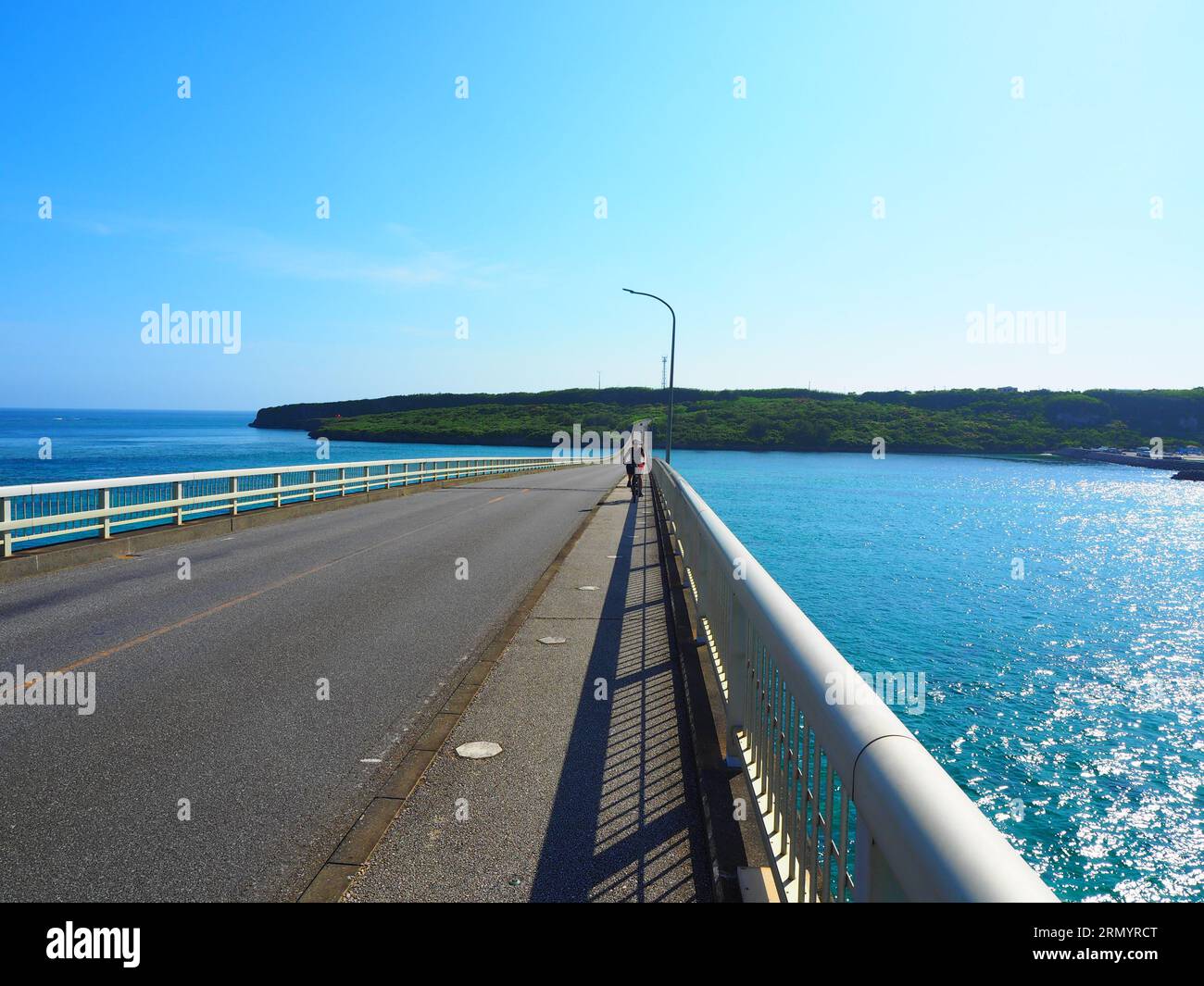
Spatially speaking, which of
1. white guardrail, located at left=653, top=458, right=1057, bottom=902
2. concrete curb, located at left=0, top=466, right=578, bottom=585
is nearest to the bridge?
white guardrail, located at left=653, top=458, right=1057, bottom=902

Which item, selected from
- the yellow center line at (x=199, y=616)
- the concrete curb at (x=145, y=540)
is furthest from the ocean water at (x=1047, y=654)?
the concrete curb at (x=145, y=540)

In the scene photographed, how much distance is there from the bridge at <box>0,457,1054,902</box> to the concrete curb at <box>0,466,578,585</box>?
3.33 ft

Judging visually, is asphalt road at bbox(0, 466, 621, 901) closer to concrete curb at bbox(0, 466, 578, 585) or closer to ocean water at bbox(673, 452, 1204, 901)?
concrete curb at bbox(0, 466, 578, 585)

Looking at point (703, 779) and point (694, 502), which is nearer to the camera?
point (703, 779)

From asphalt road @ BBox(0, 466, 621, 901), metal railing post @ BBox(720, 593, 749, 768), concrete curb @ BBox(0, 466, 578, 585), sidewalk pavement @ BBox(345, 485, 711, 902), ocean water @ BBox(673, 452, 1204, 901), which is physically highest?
metal railing post @ BBox(720, 593, 749, 768)

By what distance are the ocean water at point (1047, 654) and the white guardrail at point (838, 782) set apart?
22.0ft

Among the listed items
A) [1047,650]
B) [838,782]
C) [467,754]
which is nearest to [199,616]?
[467,754]

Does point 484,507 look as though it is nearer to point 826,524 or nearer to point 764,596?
point 764,596

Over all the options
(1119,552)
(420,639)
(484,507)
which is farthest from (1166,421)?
(420,639)

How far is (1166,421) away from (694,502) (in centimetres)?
23137

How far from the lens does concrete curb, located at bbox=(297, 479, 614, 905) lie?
12.5ft
